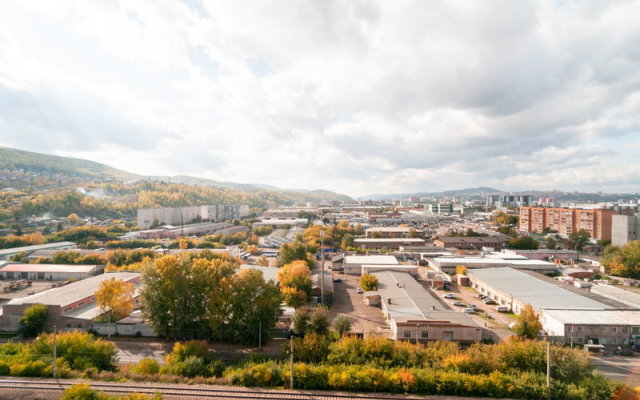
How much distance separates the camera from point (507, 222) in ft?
170

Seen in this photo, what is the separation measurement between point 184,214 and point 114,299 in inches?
1763

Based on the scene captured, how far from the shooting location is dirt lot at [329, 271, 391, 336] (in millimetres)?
12609

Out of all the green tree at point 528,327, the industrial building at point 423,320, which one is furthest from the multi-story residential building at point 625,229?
the green tree at point 528,327

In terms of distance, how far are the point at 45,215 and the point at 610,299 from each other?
6600cm

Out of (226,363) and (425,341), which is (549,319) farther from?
(226,363)

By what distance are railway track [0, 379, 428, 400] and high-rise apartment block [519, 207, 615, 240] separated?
1561 inches

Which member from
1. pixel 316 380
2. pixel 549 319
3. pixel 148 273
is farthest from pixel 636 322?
pixel 148 273

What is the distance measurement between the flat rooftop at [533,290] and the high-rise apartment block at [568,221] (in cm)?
2401

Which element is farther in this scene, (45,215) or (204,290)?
(45,215)

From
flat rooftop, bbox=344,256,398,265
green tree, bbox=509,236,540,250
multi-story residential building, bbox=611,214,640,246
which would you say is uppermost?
multi-story residential building, bbox=611,214,640,246

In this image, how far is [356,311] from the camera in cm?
1488

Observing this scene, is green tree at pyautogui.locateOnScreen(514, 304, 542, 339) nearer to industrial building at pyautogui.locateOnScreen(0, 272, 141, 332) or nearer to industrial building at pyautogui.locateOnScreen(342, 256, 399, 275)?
industrial building at pyautogui.locateOnScreen(342, 256, 399, 275)

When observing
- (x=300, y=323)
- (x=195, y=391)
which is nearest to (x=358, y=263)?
(x=300, y=323)

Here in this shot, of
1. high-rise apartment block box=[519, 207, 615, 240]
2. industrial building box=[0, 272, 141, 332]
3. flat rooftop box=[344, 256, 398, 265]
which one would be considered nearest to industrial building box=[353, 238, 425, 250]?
flat rooftop box=[344, 256, 398, 265]
